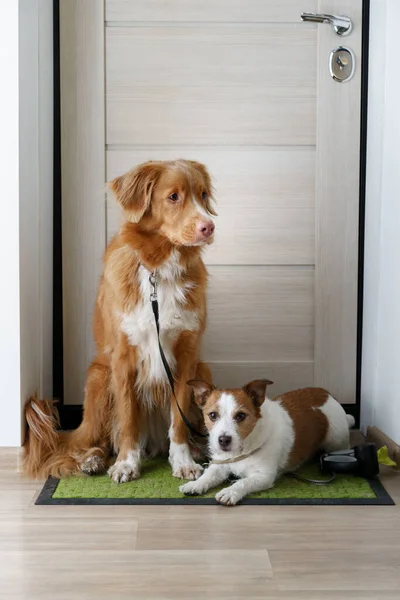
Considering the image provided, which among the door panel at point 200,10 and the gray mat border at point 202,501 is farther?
the door panel at point 200,10

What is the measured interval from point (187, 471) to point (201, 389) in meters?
0.29

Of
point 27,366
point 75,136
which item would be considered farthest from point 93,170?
point 27,366

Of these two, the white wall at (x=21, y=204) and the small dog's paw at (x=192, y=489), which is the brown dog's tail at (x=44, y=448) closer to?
the white wall at (x=21, y=204)

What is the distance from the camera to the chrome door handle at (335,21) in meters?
2.71

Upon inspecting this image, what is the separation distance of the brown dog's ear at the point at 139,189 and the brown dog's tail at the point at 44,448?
0.76 m

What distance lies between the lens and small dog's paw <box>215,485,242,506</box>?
78.8 inches

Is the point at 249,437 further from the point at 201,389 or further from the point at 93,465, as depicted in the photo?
the point at 93,465

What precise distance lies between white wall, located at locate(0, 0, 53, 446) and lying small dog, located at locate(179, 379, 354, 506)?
63 cm

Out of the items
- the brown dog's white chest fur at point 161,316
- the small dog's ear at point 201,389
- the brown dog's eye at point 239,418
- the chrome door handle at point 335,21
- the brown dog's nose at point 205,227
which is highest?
the chrome door handle at point 335,21

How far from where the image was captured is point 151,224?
7.22ft

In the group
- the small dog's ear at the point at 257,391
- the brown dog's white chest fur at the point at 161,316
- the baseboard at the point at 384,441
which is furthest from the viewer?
the baseboard at the point at 384,441

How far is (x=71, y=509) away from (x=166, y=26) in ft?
6.03

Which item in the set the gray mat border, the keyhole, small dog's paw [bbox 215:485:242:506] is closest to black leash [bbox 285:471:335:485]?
the gray mat border

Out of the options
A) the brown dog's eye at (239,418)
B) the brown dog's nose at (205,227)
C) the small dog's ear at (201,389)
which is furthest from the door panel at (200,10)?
the brown dog's eye at (239,418)
